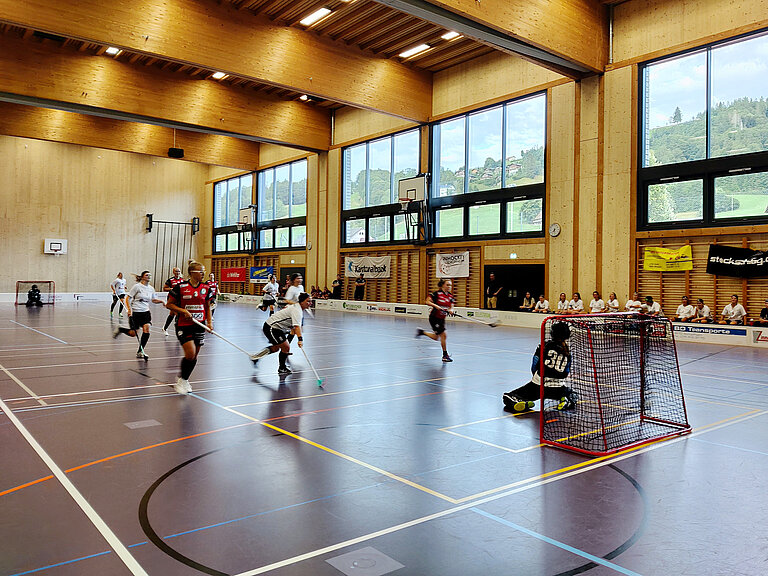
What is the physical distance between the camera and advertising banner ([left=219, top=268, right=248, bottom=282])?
41.4 meters

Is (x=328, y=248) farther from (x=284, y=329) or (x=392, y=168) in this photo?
(x=284, y=329)

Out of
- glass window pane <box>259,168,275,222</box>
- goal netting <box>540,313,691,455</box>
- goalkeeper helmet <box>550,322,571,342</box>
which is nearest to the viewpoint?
goal netting <box>540,313,691,455</box>

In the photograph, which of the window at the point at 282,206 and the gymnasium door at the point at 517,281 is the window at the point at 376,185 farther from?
the gymnasium door at the point at 517,281

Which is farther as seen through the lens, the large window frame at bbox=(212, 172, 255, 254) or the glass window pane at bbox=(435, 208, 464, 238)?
the large window frame at bbox=(212, 172, 255, 254)

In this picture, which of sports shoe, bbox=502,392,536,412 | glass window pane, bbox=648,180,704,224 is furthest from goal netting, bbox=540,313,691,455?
glass window pane, bbox=648,180,704,224

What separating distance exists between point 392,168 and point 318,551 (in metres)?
26.9

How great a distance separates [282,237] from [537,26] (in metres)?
24.2

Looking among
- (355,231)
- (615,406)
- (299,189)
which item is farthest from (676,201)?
(299,189)

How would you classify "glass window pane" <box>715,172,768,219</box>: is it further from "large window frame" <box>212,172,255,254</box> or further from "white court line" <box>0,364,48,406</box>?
"large window frame" <box>212,172,255,254</box>

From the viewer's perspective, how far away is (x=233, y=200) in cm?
4316

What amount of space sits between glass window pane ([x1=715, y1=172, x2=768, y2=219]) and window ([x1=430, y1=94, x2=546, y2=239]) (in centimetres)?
634

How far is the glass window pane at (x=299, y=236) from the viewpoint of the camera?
118 feet

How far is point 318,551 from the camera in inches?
150

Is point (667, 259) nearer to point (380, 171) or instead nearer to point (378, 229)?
point (378, 229)
